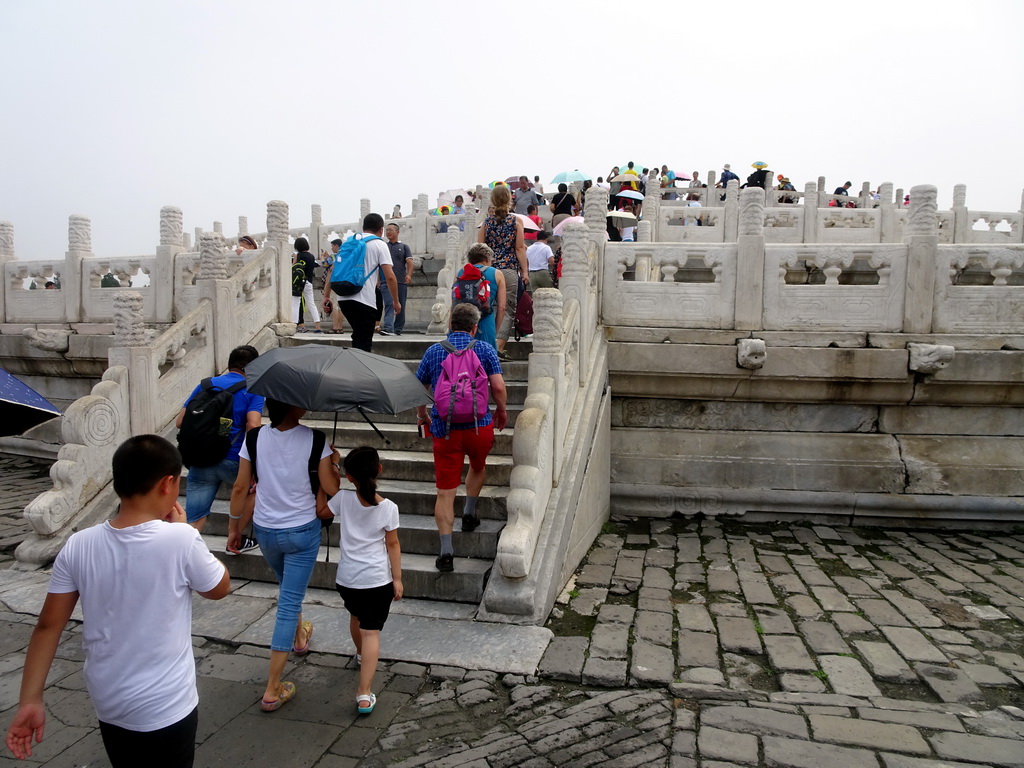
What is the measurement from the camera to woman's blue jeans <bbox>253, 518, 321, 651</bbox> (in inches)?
154

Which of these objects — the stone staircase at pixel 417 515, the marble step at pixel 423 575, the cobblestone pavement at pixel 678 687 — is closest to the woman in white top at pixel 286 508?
the cobblestone pavement at pixel 678 687

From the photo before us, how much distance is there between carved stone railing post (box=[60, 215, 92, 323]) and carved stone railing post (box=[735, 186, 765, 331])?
881 cm

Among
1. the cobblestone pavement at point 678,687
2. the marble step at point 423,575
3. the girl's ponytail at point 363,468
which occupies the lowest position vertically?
Answer: the cobblestone pavement at point 678,687

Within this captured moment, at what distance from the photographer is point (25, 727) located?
2.31 metres

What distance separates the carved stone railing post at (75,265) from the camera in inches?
397

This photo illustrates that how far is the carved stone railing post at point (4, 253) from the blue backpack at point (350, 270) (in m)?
6.87

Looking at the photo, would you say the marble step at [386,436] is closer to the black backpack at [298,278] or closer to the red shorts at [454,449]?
the red shorts at [454,449]

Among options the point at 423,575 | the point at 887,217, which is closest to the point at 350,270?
the point at 423,575

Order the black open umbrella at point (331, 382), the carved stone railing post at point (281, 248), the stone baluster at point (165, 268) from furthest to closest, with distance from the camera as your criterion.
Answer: the stone baluster at point (165, 268), the carved stone railing post at point (281, 248), the black open umbrella at point (331, 382)

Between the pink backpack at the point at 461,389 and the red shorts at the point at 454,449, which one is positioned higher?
the pink backpack at the point at 461,389

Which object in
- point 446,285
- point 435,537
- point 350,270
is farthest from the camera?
point 446,285

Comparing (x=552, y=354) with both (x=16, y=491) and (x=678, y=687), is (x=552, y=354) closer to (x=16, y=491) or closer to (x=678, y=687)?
(x=678, y=687)

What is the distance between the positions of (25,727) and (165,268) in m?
7.81

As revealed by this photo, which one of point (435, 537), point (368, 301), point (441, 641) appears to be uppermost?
point (368, 301)
